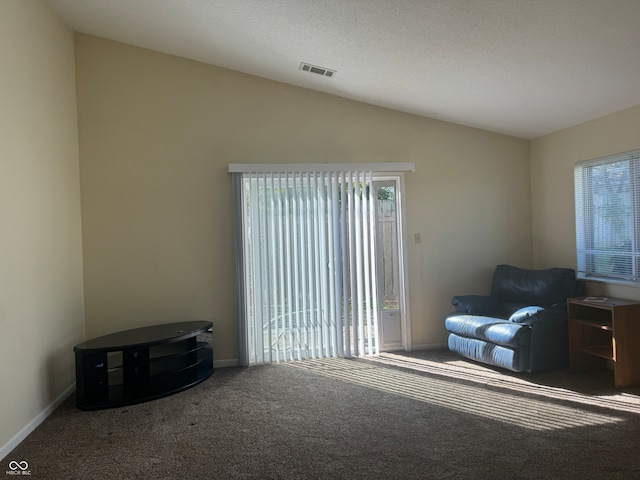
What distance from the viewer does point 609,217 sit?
3.82 metres

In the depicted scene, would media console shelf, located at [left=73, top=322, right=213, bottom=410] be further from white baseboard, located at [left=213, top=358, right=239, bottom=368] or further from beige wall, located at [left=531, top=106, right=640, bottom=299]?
beige wall, located at [left=531, top=106, right=640, bottom=299]

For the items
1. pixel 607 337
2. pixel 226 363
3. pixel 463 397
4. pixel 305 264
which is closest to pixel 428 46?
pixel 305 264

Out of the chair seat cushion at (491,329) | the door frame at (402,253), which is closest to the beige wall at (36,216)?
the door frame at (402,253)

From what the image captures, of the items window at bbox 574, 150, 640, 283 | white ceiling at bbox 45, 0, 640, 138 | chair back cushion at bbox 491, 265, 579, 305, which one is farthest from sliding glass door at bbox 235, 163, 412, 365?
window at bbox 574, 150, 640, 283

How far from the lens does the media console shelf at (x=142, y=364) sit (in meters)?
3.23

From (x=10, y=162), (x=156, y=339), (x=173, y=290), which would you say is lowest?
(x=156, y=339)

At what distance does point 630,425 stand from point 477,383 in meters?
1.11

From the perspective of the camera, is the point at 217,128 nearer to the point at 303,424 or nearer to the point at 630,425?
the point at 303,424

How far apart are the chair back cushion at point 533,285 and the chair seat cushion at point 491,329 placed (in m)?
0.57

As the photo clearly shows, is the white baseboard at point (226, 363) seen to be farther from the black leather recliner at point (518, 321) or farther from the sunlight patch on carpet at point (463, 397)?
the black leather recliner at point (518, 321)

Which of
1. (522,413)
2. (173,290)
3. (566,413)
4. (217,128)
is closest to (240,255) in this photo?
(173,290)

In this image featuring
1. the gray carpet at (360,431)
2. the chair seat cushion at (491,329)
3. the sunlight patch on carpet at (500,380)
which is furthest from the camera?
the chair seat cushion at (491,329)

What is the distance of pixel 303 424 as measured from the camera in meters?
2.83

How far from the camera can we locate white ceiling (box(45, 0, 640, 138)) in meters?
2.54
